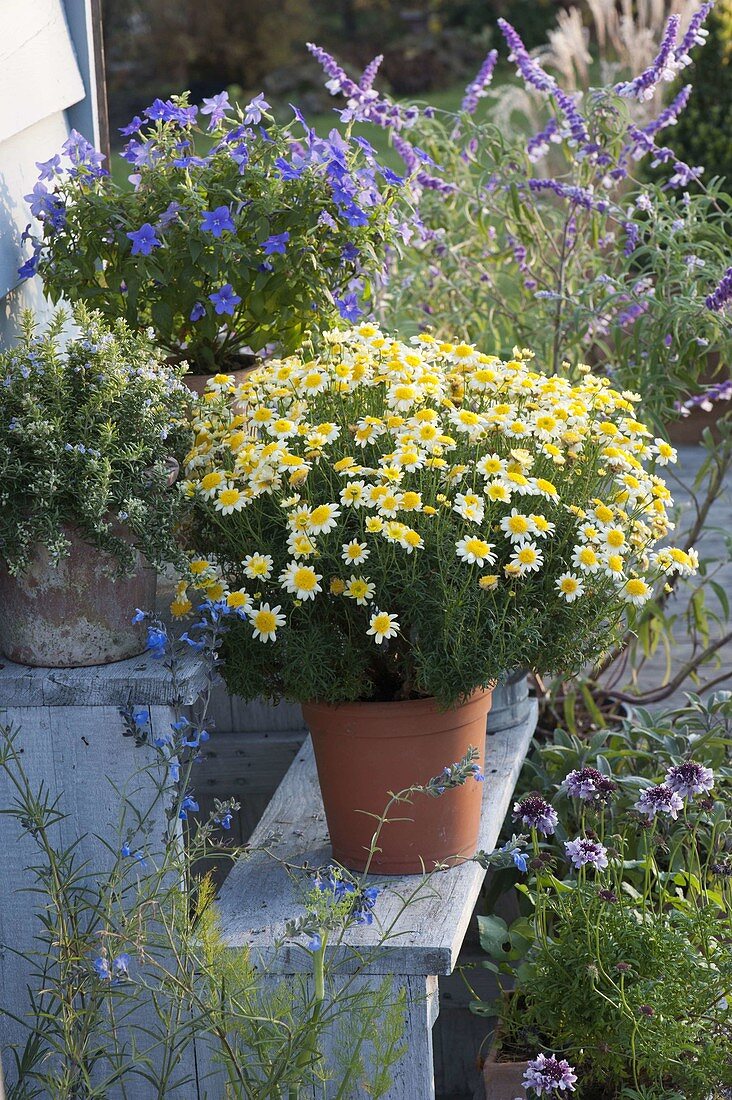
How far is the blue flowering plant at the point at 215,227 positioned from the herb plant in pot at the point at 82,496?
310mm

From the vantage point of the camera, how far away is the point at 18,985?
1749 mm

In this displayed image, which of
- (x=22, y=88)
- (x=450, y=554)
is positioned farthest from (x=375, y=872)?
(x=22, y=88)

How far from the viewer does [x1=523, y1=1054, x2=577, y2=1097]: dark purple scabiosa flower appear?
5.55 feet

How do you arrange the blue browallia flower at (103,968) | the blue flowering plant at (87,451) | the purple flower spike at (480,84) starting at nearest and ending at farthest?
1. the blue browallia flower at (103,968)
2. the blue flowering plant at (87,451)
3. the purple flower spike at (480,84)

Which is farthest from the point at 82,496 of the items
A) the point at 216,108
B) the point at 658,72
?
the point at 658,72

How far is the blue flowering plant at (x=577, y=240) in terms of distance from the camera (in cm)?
257

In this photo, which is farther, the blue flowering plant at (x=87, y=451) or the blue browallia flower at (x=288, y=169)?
the blue browallia flower at (x=288, y=169)

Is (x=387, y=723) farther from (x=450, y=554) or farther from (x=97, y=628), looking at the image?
(x=97, y=628)

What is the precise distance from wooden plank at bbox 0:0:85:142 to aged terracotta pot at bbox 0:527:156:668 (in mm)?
784

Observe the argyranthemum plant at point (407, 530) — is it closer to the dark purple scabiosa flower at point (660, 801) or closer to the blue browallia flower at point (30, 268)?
the dark purple scabiosa flower at point (660, 801)

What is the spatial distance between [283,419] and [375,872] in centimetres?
64

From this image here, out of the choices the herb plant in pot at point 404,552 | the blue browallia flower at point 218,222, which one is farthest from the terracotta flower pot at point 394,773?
the blue browallia flower at point 218,222

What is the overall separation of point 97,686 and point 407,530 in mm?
442

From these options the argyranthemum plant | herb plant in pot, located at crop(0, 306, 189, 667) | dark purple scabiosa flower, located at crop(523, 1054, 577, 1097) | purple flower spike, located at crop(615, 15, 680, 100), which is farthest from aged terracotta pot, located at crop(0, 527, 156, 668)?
purple flower spike, located at crop(615, 15, 680, 100)
